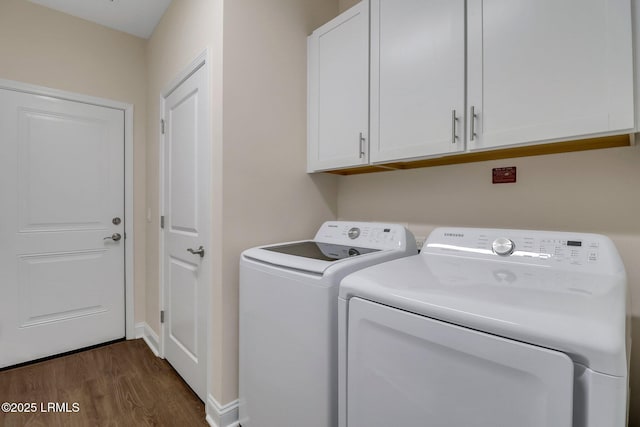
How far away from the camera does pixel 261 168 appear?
1.64 metres

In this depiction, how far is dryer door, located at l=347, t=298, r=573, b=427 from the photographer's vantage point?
0.58m

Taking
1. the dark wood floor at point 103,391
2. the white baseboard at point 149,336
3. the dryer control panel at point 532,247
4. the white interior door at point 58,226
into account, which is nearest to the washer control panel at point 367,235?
the dryer control panel at point 532,247

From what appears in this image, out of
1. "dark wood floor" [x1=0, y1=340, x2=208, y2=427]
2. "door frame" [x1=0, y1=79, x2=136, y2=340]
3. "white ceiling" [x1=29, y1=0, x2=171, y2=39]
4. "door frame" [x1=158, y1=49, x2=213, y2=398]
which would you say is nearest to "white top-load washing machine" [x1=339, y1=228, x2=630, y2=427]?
"door frame" [x1=158, y1=49, x2=213, y2=398]

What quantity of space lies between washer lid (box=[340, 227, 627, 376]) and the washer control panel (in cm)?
24

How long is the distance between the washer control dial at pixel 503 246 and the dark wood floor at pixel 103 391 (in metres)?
1.67

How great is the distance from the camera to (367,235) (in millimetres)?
1529

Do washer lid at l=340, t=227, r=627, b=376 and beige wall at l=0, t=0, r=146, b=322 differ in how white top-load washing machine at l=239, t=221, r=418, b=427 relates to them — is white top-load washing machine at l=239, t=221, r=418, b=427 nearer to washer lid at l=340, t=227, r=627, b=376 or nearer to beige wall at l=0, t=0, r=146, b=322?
washer lid at l=340, t=227, r=627, b=376

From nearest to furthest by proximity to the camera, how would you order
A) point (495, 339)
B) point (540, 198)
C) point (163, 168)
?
1. point (495, 339)
2. point (540, 198)
3. point (163, 168)

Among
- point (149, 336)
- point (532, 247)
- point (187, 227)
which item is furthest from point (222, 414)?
point (532, 247)

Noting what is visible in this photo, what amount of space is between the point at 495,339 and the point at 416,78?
3.63 feet

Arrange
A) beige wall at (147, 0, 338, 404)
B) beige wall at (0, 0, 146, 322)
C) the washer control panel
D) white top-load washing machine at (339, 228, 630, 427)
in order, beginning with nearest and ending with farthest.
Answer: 1. white top-load washing machine at (339, 228, 630, 427)
2. the washer control panel
3. beige wall at (147, 0, 338, 404)
4. beige wall at (0, 0, 146, 322)

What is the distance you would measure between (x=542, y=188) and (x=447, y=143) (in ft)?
1.52

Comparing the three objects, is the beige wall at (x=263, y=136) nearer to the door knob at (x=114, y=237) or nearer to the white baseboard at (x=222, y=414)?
the white baseboard at (x=222, y=414)

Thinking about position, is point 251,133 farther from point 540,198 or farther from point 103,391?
point 103,391
